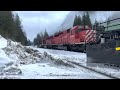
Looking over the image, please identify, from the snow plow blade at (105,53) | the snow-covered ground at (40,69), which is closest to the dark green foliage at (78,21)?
the snow-covered ground at (40,69)

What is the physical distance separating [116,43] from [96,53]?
79.4 inches

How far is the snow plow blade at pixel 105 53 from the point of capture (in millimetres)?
11598

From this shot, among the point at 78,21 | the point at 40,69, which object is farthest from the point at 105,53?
the point at 78,21

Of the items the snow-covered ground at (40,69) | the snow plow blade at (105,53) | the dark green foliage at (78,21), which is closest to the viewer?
the snow-covered ground at (40,69)

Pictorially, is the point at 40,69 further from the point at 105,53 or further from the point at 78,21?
the point at 78,21

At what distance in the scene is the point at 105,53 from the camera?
12.6 metres

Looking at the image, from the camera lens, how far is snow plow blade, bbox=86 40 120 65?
11.6 meters

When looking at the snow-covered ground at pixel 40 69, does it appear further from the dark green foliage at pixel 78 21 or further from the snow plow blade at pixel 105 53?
the dark green foliage at pixel 78 21

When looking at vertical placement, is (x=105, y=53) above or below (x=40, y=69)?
above

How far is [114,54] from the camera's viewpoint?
11.7 metres
